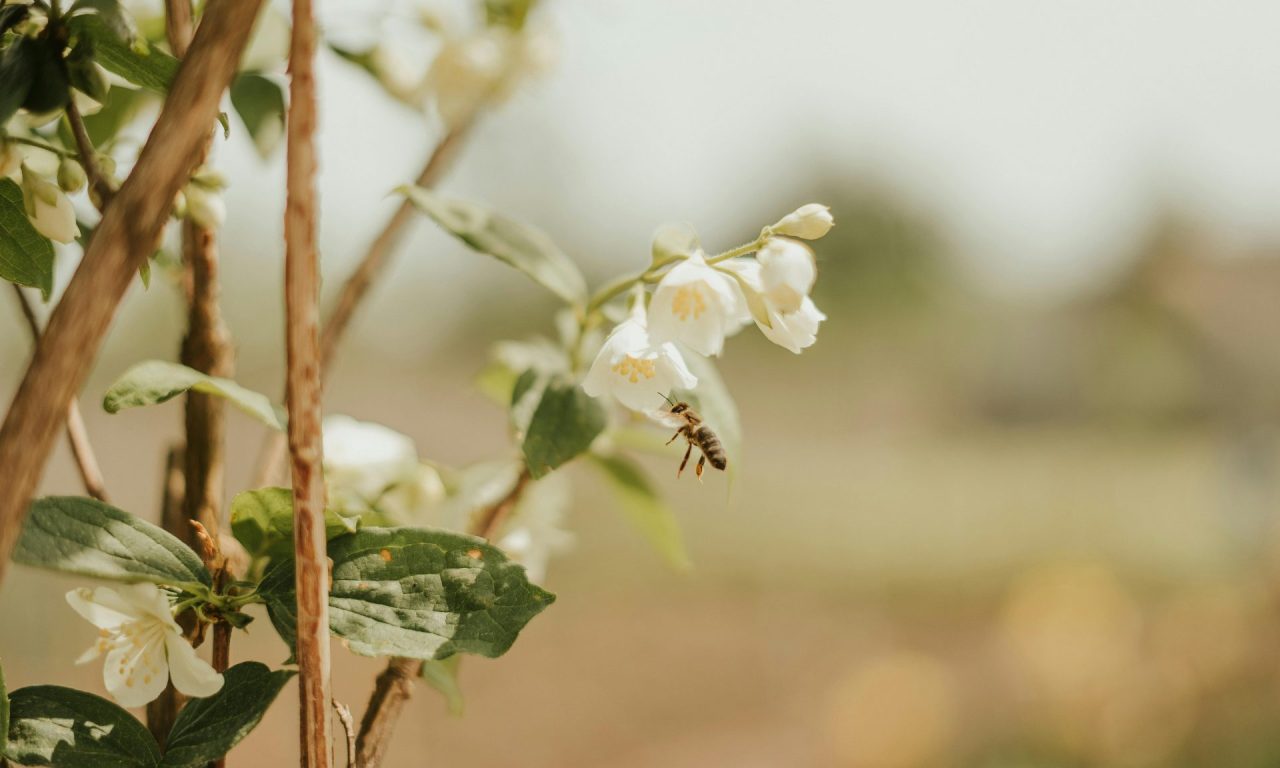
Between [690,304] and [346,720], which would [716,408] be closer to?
[690,304]

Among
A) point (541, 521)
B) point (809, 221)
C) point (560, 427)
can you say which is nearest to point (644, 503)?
point (541, 521)

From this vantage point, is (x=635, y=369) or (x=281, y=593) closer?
(x=281, y=593)

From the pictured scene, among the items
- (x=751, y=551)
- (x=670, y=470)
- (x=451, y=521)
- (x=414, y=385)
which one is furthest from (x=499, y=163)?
(x=451, y=521)

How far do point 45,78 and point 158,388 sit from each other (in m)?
0.10

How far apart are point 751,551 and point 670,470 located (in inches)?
60.1

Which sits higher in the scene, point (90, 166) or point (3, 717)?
point (90, 166)

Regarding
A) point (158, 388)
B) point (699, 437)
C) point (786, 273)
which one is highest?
point (699, 437)

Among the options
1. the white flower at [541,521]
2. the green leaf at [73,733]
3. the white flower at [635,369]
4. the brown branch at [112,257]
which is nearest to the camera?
the brown branch at [112,257]

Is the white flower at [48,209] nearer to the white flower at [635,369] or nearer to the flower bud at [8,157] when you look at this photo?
the flower bud at [8,157]

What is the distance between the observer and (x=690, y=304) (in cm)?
38

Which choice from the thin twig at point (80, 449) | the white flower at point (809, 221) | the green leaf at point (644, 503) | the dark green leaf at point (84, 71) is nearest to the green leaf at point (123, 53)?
the dark green leaf at point (84, 71)

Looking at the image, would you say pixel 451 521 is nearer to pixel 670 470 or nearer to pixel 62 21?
pixel 62 21

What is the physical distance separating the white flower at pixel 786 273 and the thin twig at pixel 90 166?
0.21 meters

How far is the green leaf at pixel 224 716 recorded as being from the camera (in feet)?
1.01
